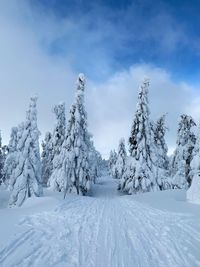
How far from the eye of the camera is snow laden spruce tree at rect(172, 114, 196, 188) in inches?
1517

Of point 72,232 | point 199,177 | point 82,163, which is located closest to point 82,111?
point 82,163

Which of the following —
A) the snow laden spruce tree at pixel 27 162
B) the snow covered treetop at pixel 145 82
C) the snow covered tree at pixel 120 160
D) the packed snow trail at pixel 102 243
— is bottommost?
the packed snow trail at pixel 102 243

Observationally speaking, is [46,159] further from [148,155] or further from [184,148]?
[184,148]

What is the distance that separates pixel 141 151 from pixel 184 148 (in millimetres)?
5259

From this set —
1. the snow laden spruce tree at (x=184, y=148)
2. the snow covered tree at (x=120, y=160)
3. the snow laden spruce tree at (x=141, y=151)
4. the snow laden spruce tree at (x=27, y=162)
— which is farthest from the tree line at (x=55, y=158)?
the snow covered tree at (x=120, y=160)

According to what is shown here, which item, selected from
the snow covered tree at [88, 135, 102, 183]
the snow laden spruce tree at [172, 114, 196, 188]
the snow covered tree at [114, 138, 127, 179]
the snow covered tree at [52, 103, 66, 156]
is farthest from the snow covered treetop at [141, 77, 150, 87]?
the snow covered tree at [114, 138, 127, 179]

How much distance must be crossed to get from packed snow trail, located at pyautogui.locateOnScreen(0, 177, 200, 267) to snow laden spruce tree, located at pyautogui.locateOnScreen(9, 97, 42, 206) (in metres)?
18.1

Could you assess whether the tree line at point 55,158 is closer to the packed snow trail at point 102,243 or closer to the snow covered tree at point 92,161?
the snow covered tree at point 92,161

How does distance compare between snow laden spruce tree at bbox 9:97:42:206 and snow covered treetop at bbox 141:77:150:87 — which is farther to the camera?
snow covered treetop at bbox 141:77:150:87

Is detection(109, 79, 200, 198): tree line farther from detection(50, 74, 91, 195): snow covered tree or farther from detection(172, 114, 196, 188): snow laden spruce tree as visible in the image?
detection(50, 74, 91, 195): snow covered tree

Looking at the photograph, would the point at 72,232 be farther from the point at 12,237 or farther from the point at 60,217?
the point at 60,217

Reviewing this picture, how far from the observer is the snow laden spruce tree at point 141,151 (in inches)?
1496

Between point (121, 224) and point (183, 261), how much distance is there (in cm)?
510

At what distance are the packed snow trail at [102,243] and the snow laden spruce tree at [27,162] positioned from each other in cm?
1815
